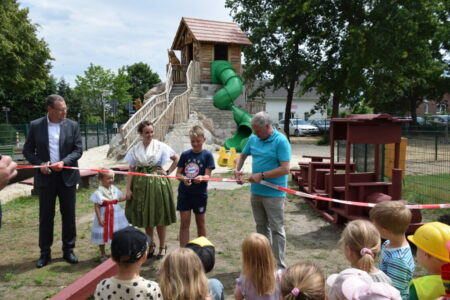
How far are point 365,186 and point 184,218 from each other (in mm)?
2990

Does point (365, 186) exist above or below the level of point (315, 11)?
below

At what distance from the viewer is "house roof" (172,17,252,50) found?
23.8 m

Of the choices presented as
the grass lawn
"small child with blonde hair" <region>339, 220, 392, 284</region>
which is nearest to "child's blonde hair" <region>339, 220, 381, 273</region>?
"small child with blonde hair" <region>339, 220, 392, 284</region>

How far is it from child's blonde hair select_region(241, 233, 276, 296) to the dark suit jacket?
9.67 ft

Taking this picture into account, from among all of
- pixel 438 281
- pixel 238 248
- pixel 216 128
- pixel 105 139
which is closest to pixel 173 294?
pixel 438 281

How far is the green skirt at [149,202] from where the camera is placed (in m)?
4.59

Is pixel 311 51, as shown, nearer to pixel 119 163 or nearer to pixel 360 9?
pixel 360 9

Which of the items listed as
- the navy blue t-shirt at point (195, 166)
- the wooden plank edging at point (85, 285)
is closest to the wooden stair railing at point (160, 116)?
the navy blue t-shirt at point (195, 166)

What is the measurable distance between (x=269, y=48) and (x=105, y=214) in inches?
894

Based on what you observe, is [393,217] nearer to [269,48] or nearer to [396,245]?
[396,245]

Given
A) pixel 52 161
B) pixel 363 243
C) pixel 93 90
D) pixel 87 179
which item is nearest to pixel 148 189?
pixel 52 161

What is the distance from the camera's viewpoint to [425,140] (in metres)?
8.36

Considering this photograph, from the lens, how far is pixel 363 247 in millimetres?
2406

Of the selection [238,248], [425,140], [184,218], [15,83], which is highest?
[15,83]
